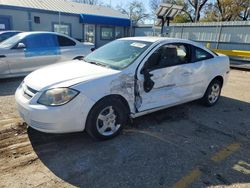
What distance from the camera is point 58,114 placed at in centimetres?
312

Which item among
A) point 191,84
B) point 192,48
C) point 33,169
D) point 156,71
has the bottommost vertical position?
point 33,169

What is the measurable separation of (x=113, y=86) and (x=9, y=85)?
4.54 metres

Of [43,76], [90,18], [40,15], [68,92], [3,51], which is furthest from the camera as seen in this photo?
[90,18]

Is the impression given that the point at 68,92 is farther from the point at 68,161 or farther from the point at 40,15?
the point at 40,15

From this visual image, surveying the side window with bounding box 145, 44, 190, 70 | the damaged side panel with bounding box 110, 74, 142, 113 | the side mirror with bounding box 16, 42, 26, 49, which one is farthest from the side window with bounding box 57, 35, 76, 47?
the damaged side panel with bounding box 110, 74, 142, 113

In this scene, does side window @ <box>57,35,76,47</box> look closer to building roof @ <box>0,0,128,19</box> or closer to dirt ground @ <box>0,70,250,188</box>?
dirt ground @ <box>0,70,250,188</box>

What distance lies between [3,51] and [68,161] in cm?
498

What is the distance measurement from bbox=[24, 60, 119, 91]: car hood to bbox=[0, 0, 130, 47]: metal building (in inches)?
551

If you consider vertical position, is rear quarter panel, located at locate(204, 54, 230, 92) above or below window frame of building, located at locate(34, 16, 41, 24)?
below

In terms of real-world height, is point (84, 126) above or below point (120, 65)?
below

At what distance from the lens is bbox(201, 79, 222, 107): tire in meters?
5.44

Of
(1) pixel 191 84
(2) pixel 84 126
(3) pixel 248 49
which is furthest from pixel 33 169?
(3) pixel 248 49

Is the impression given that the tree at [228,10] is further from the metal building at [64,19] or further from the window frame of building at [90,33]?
the window frame of building at [90,33]

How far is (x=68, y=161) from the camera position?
3133mm
